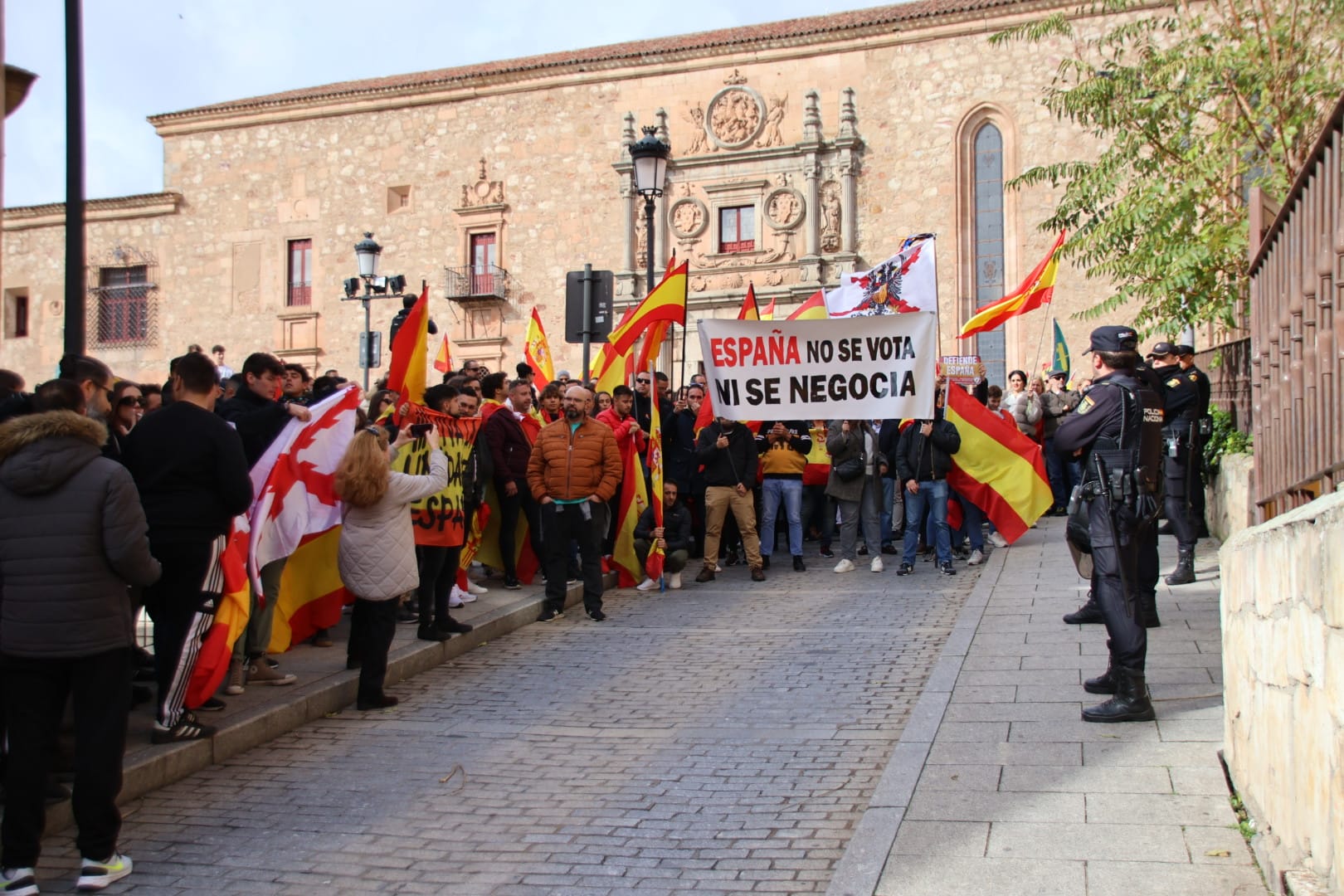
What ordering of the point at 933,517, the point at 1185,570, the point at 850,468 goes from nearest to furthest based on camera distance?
1. the point at 1185,570
2. the point at 933,517
3. the point at 850,468

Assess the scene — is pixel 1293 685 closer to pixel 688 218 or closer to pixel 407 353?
pixel 407 353

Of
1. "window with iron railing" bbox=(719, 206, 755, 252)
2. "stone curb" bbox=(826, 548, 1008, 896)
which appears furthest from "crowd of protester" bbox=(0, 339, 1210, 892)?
"window with iron railing" bbox=(719, 206, 755, 252)

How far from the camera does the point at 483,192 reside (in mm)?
36062

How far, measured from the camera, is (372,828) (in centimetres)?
552

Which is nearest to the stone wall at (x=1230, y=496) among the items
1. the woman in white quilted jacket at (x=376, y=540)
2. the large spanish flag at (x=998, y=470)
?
the large spanish flag at (x=998, y=470)

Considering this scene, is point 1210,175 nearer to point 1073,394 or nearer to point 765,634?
point 1073,394

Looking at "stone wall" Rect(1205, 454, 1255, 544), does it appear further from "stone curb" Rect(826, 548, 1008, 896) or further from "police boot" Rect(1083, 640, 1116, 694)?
"police boot" Rect(1083, 640, 1116, 694)

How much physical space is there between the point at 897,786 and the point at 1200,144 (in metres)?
12.9

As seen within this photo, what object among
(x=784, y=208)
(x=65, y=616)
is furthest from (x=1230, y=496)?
(x=784, y=208)

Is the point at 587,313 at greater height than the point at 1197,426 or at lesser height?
greater

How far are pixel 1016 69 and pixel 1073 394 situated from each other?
1514cm

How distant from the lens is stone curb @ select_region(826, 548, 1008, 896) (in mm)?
4570

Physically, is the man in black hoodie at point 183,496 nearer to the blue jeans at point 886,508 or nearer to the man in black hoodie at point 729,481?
the man in black hoodie at point 729,481

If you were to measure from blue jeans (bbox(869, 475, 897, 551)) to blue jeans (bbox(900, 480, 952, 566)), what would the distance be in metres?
0.78
